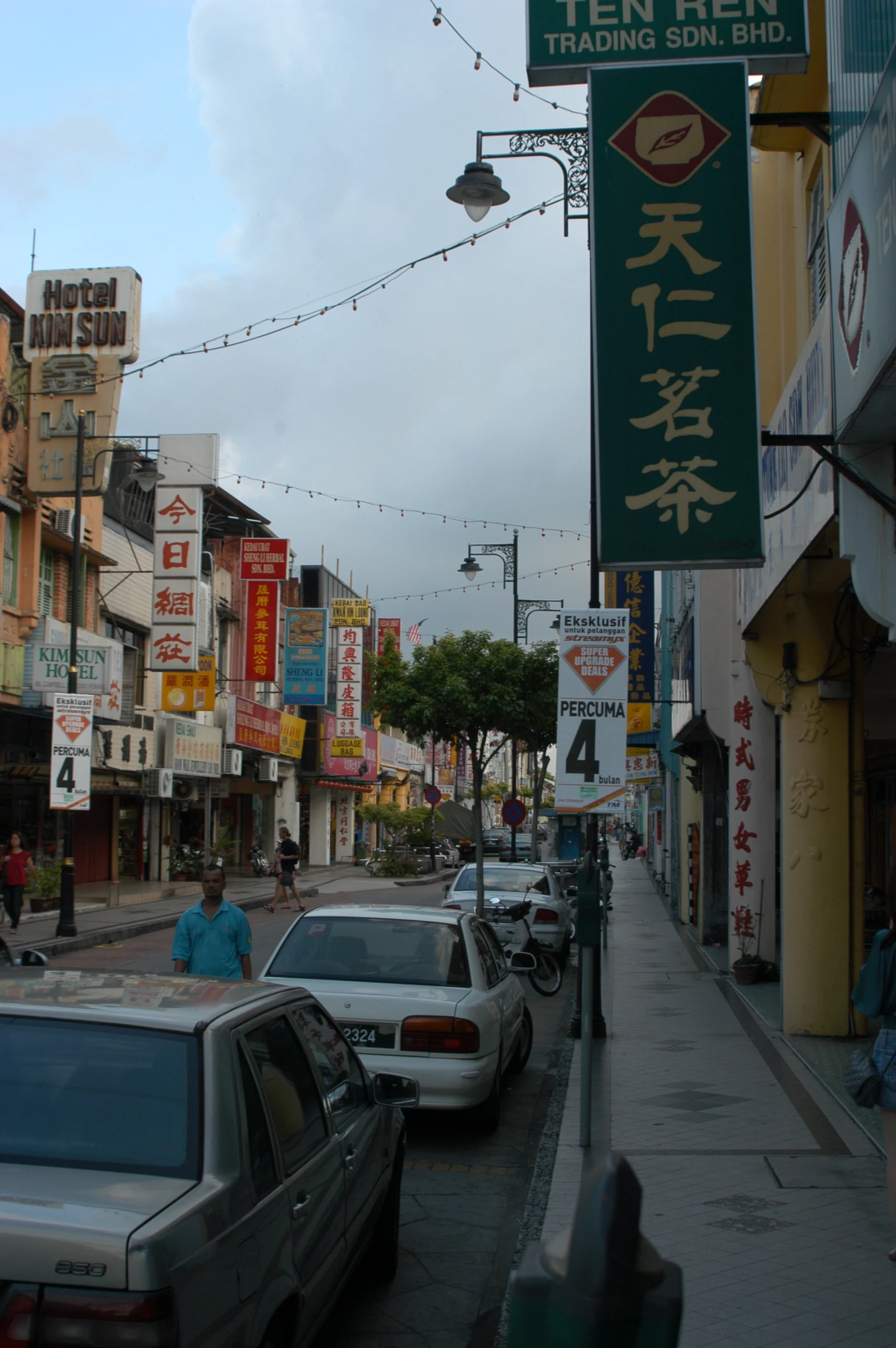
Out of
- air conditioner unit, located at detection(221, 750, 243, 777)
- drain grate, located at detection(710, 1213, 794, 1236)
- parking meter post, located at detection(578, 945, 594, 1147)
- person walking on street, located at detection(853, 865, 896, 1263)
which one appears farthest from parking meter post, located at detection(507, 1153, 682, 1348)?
air conditioner unit, located at detection(221, 750, 243, 777)

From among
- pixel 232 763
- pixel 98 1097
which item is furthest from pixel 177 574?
pixel 98 1097

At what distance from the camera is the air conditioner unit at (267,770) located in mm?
42344

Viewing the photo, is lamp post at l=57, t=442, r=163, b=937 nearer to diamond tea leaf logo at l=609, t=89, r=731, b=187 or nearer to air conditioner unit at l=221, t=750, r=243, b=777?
air conditioner unit at l=221, t=750, r=243, b=777

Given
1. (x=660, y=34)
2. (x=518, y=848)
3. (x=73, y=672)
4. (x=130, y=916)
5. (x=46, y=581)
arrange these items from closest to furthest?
(x=660, y=34), (x=73, y=672), (x=130, y=916), (x=46, y=581), (x=518, y=848)

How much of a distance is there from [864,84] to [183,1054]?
512 cm

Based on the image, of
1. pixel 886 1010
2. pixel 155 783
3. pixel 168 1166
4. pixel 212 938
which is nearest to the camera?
pixel 168 1166

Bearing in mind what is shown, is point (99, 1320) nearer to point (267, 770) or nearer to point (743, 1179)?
point (743, 1179)

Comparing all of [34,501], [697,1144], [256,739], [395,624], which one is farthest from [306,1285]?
[395,624]

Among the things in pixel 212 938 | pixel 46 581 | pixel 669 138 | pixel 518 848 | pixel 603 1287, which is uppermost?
pixel 46 581

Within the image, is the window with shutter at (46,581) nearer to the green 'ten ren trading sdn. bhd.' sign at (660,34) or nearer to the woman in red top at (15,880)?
the woman in red top at (15,880)

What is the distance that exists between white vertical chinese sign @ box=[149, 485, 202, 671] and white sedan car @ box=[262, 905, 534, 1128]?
1993 cm

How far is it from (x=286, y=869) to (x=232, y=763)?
1040 centimetres

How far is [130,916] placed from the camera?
80.1ft

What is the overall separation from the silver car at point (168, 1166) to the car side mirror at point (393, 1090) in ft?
1.38
